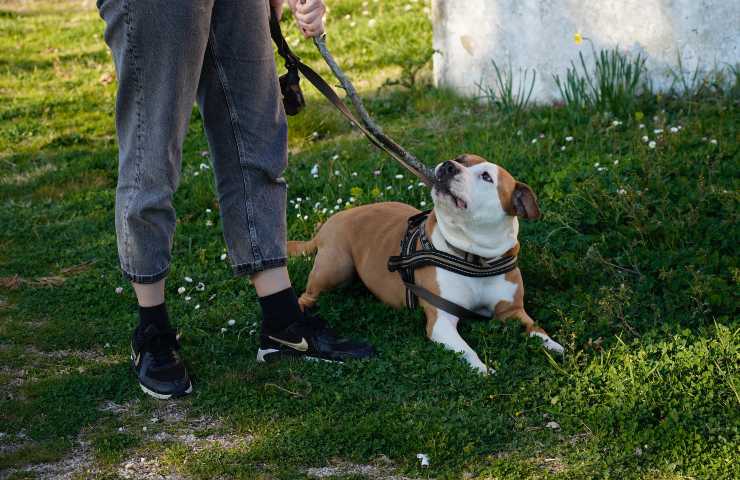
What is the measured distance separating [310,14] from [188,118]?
24.0 inches

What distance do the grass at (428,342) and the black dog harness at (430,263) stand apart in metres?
0.13

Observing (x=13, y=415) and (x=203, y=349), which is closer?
(x=13, y=415)

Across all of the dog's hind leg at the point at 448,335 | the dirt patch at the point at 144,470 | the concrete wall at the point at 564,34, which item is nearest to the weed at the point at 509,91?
the concrete wall at the point at 564,34

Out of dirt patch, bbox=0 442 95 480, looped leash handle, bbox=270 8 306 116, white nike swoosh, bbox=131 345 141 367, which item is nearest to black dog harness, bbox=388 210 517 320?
looped leash handle, bbox=270 8 306 116

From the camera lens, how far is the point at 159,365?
11.6ft

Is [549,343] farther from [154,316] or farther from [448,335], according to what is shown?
[154,316]

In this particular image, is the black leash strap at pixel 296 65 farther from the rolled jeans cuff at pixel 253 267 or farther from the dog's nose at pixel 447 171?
the rolled jeans cuff at pixel 253 267

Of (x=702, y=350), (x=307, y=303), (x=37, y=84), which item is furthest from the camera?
(x=37, y=84)

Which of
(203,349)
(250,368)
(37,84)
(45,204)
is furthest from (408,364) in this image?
(37,84)

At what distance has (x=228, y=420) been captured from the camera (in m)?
3.35

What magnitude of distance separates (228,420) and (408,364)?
0.71 meters

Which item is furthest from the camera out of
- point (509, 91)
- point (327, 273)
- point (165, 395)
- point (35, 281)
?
point (509, 91)

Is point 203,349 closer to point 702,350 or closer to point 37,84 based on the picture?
point 702,350

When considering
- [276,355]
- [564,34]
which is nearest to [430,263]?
[276,355]
